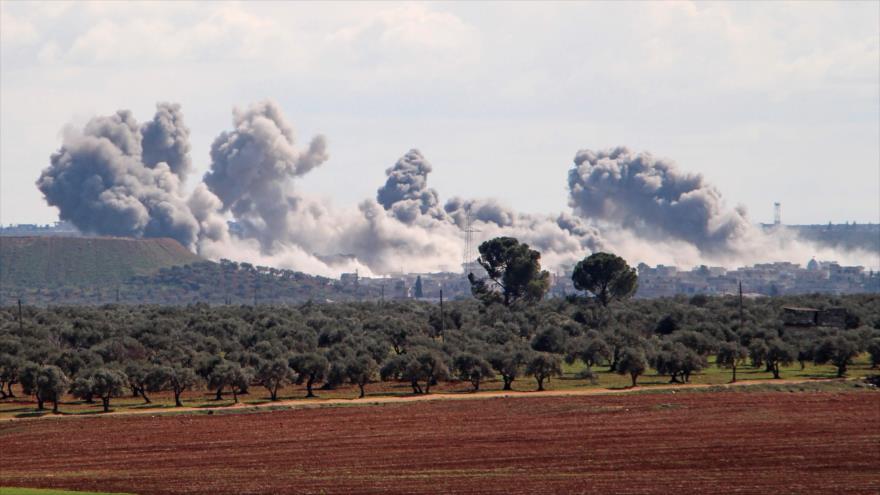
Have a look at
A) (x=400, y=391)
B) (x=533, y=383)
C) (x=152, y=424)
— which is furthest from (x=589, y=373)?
(x=152, y=424)

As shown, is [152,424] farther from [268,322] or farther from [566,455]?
[268,322]

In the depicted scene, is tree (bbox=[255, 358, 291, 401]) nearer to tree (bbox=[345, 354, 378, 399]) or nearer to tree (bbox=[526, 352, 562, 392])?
tree (bbox=[345, 354, 378, 399])

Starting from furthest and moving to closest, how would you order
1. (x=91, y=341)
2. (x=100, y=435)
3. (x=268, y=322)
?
(x=268, y=322)
(x=91, y=341)
(x=100, y=435)

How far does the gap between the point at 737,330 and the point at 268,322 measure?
43.5 meters

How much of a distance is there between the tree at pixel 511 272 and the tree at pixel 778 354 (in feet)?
167

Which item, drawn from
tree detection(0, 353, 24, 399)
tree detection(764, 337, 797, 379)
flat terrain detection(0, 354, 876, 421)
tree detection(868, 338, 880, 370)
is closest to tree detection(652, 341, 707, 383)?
flat terrain detection(0, 354, 876, 421)

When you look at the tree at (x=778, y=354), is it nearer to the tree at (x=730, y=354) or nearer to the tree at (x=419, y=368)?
the tree at (x=730, y=354)

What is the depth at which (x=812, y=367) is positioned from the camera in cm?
11138


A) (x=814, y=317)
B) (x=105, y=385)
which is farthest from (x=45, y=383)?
(x=814, y=317)

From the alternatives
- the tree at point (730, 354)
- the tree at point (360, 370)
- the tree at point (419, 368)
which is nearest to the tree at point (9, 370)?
the tree at point (360, 370)

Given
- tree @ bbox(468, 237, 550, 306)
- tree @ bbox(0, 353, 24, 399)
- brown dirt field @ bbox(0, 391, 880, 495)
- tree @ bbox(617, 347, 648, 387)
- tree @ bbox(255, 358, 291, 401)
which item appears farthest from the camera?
tree @ bbox(468, 237, 550, 306)

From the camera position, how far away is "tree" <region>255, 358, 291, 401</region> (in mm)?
94375

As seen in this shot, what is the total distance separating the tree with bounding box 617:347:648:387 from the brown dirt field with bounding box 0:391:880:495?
950 centimetres

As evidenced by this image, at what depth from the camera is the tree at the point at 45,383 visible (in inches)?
3514
